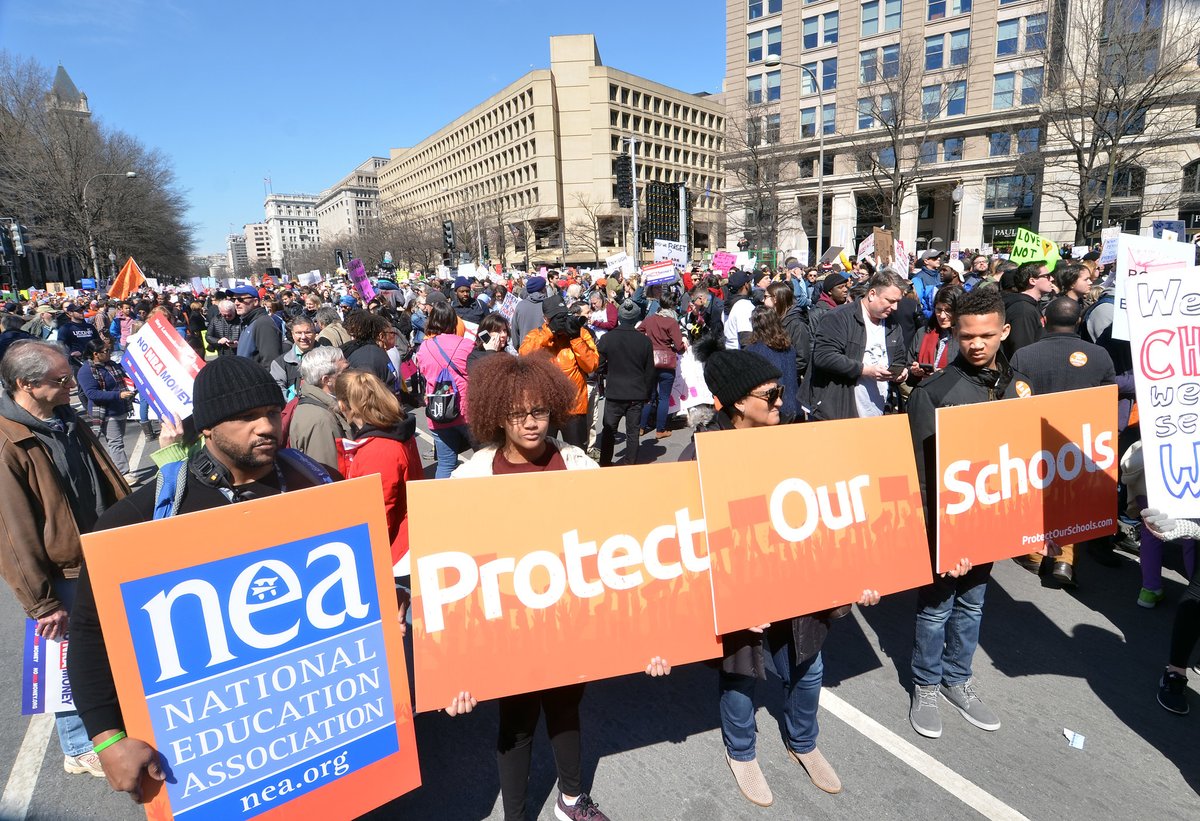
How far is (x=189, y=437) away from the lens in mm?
2760

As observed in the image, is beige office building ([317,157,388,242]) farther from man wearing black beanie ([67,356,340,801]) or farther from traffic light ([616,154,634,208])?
man wearing black beanie ([67,356,340,801])

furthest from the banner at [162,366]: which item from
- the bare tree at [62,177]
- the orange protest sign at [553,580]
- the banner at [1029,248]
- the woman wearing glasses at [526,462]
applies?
the bare tree at [62,177]

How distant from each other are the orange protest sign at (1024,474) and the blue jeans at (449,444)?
13.4 feet

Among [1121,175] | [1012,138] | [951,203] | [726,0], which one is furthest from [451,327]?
[726,0]

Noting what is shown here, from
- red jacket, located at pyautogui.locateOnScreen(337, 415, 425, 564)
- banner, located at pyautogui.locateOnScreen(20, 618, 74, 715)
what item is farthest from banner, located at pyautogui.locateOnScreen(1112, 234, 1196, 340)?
banner, located at pyautogui.locateOnScreen(20, 618, 74, 715)

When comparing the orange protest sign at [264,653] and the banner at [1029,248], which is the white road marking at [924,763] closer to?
the orange protest sign at [264,653]

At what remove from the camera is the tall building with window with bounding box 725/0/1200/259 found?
29.2 m

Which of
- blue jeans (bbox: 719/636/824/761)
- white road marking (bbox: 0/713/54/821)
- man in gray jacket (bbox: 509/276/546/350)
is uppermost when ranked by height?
man in gray jacket (bbox: 509/276/546/350)

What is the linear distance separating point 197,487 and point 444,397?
337 centimetres

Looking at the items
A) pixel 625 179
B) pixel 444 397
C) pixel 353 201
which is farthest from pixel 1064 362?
pixel 353 201

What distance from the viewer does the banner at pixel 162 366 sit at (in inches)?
167

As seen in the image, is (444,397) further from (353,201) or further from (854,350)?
(353,201)

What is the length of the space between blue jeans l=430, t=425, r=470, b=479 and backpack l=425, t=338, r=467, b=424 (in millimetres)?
168

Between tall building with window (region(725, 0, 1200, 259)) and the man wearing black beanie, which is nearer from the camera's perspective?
the man wearing black beanie
